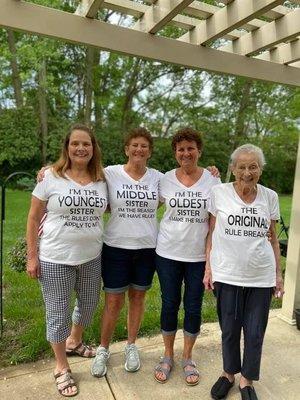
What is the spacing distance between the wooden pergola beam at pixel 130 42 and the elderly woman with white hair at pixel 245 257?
0.80 metres

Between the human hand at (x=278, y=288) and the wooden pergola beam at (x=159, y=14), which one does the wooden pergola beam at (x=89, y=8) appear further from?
the human hand at (x=278, y=288)

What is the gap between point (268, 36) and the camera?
8.25ft

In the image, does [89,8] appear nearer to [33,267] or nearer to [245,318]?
[33,267]

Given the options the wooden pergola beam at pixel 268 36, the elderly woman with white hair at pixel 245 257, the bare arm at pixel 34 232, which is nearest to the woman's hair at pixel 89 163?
the bare arm at pixel 34 232

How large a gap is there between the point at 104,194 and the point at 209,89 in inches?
651

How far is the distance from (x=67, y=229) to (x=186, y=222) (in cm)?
77

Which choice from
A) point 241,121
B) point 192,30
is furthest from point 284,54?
point 241,121

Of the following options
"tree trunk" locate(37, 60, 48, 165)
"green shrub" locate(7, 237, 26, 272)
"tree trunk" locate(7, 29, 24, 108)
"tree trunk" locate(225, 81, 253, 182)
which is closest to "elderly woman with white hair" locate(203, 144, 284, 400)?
"green shrub" locate(7, 237, 26, 272)

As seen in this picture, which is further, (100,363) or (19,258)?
(19,258)

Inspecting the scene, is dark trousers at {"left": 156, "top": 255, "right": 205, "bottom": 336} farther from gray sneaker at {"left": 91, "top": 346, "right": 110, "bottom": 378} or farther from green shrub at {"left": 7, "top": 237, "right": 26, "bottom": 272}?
green shrub at {"left": 7, "top": 237, "right": 26, "bottom": 272}

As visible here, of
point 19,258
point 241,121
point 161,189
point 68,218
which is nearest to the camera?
point 68,218

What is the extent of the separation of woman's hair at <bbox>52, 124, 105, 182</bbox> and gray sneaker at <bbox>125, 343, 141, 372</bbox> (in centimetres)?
132

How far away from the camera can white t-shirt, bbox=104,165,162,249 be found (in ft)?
8.11

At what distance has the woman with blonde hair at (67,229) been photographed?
2.31m
